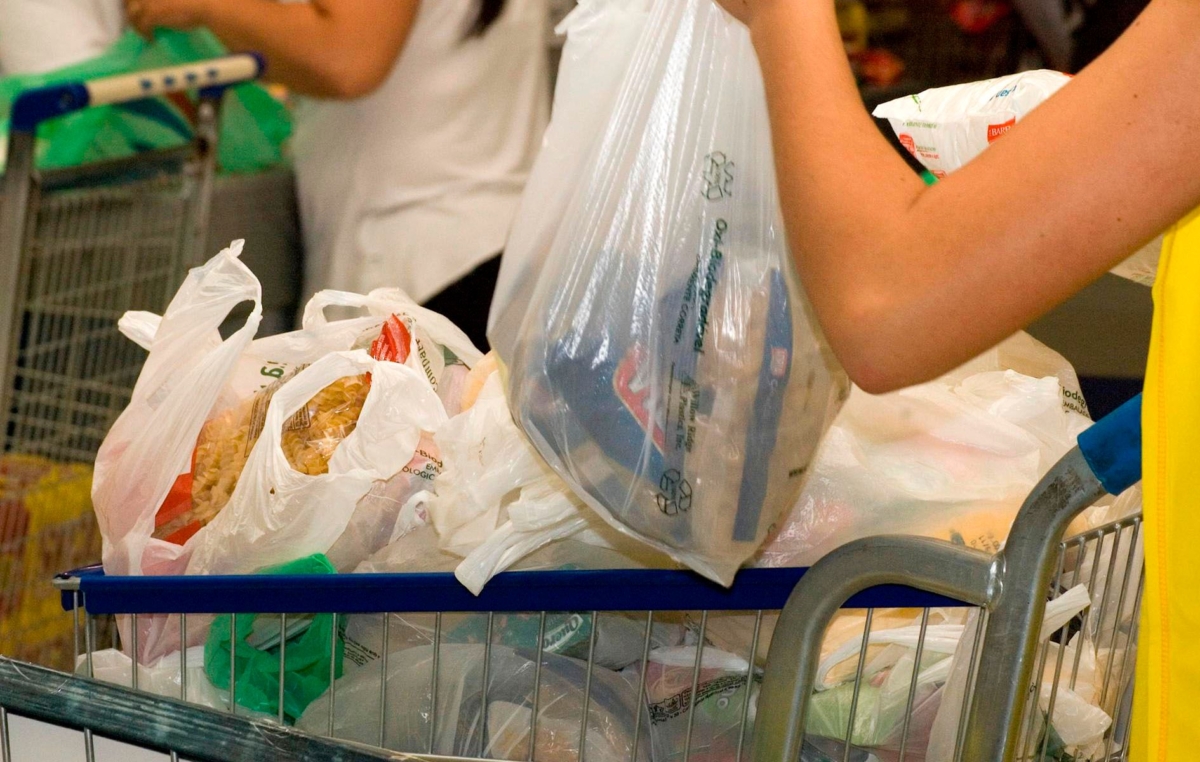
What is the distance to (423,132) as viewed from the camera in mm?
2045

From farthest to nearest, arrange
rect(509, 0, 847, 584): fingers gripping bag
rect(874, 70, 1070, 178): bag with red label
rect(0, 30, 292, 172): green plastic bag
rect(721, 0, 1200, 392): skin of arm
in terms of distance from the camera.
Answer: rect(0, 30, 292, 172): green plastic bag
rect(874, 70, 1070, 178): bag with red label
rect(509, 0, 847, 584): fingers gripping bag
rect(721, 0, 1200, 392): skin of arm

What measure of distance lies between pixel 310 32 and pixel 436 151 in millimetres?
275

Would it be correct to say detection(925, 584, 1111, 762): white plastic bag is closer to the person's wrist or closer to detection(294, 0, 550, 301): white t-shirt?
detection(294, 0, 550, 301): white t-shirt

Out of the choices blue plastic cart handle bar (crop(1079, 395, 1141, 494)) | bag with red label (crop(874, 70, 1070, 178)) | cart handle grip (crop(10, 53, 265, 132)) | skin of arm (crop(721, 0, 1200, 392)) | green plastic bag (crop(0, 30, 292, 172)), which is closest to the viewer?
skin of arm (crop(721, 0, 1200, 392))

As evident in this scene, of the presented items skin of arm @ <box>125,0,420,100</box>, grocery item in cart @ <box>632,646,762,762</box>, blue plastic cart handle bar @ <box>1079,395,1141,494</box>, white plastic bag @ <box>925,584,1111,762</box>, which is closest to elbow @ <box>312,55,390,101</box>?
skin of arm @ <box>125,0,420,100</box>

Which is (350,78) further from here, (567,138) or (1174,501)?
(1174,501)

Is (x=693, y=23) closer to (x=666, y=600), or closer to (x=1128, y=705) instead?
(x=666, y=600)

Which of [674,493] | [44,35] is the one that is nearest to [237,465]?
[674,493]

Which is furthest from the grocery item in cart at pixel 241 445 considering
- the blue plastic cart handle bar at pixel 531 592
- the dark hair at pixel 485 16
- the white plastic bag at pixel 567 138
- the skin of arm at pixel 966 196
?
the dark hair at pixel 485 16

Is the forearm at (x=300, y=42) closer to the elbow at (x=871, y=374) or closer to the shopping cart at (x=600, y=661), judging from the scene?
the shopping cart at (x=600, y=661)

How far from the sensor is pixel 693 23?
879mm

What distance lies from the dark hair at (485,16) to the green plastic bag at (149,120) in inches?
20.9

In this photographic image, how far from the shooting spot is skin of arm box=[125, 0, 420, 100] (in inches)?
76.7

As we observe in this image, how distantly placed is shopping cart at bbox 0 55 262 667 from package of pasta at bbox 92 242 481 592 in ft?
2.87
